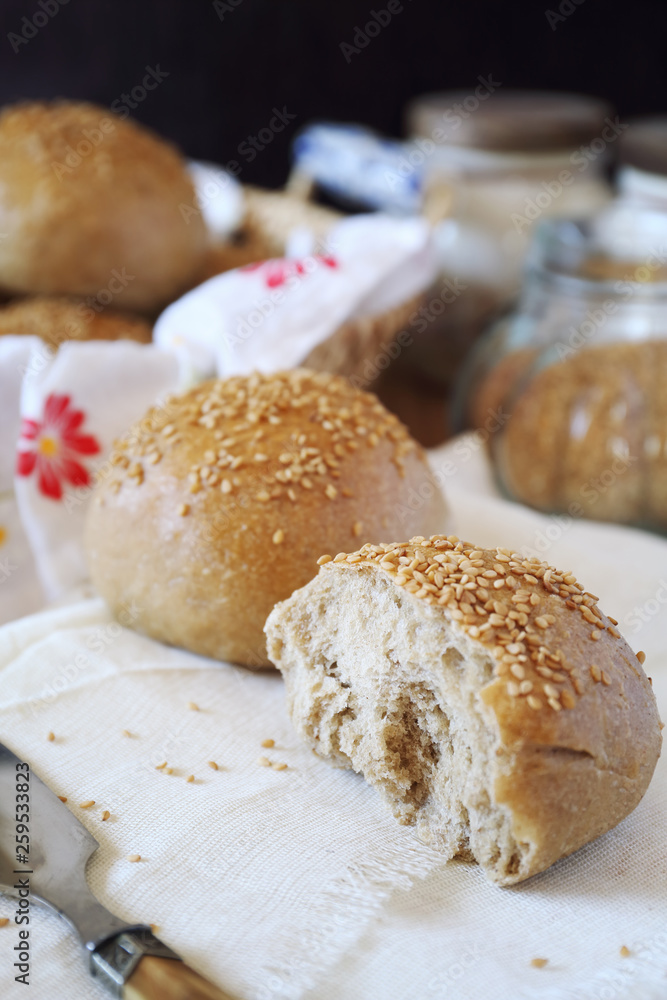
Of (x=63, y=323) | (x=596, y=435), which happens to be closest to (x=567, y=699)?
(x=596, y=435)

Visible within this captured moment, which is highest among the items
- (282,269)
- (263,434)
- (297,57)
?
(297,57)

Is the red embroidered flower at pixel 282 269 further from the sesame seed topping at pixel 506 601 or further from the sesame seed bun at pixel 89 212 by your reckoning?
the sesame seed topping at pixel 506 601

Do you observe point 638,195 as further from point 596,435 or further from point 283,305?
point 283,305

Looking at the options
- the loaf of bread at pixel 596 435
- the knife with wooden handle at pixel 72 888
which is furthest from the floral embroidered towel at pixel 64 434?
the loaf of bread at pixel 596 435

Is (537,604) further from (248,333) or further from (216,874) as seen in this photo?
(248,333)

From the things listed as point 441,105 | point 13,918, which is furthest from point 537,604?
point 441,105

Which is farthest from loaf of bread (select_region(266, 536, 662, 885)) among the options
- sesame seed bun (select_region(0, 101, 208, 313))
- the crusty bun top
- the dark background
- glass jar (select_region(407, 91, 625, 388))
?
the dark background

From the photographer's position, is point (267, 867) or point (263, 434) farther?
point (263, 434)

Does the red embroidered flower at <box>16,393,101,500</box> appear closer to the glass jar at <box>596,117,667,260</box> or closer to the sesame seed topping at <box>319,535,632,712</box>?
the sesame seed topping at <box>319,535,632,712</box>
